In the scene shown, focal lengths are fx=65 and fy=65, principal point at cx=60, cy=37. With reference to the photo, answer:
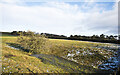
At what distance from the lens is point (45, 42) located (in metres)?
13.4

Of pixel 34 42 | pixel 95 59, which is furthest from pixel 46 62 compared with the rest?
pixel 95 59

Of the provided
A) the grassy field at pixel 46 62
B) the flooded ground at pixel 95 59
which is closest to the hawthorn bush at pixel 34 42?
the grassy field at pixel 46 62

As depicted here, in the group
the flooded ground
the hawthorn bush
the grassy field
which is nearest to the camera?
the grassy field

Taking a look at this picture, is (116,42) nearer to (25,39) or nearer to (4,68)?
(25,39)

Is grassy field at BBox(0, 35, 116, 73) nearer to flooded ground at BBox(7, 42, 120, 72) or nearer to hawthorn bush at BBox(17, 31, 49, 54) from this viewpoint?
flooded ground at BBox(7, 42, 120, 72)

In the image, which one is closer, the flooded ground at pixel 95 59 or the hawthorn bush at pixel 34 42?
the flooded ground at pixel 95 59

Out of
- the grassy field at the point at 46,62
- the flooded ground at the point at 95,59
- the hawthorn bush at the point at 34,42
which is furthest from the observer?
the hawthorn bush at the point at 34,42

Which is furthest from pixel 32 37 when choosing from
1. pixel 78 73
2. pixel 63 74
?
pixel 78 73

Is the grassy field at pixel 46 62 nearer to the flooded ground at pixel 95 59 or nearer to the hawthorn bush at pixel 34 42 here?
the flooded ground at pixel 95 59

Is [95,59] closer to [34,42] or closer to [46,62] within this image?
[46,62]

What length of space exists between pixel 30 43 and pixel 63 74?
9024 mm

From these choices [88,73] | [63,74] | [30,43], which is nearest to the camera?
[63,74]

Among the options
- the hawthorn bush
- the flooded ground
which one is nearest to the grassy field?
the flooded ground

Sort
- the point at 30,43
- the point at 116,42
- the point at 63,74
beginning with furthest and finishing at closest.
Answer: the point at 116,42 → the point at 30,43 → the point at 63,74
